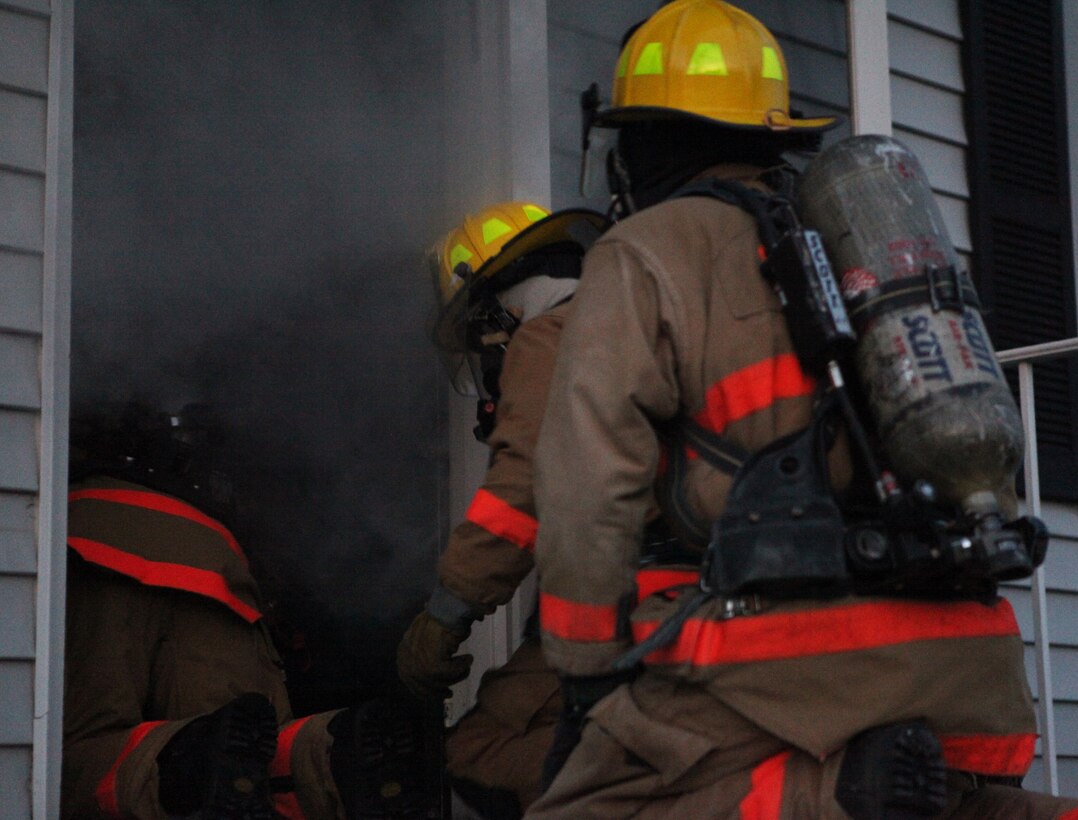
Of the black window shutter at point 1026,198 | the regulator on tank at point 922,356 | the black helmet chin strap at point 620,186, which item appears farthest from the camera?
the black window shutter at point 1026,198

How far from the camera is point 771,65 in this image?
9.75ft

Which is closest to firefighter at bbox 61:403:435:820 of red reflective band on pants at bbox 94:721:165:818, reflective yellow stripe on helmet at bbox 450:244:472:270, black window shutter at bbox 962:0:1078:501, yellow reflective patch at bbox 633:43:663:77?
red reflective band on pants at bbox 94:721:165:818

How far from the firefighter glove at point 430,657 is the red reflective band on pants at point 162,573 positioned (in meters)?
0.70

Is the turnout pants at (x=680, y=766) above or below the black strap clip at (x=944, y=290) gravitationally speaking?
below

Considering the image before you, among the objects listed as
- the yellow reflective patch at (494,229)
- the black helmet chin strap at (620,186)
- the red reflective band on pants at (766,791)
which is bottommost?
the red reflective band on pants at (766,791)

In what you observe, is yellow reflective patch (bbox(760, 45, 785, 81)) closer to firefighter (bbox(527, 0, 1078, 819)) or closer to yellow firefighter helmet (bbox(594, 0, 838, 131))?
yellow firefighter helmet (bbox(594, 0, 838, 131))

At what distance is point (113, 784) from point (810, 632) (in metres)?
2.04

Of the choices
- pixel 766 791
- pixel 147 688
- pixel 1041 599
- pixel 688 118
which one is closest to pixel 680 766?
pixel 766 791

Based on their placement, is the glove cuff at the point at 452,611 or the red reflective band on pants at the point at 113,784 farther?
the red reflective band on pants at the point at 113,784

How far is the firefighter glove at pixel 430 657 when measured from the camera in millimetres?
3441

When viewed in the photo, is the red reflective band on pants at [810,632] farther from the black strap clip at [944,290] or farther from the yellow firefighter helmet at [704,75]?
the yellow firefighter helmet at [704,75]

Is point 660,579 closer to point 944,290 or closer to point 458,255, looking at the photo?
point 944,290

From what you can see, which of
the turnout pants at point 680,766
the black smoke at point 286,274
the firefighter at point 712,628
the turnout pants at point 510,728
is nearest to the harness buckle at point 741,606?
the firefighter at point 712,628

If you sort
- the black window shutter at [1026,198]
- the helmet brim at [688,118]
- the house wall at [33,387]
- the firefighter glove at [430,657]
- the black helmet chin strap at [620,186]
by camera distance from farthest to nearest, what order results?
the black window shutter at [1026,198] → the firefighter glove at [430,657] → the house wall at [33,387] → the black helmet chin strap at [620,186] → the helmet brim at [688,118]
